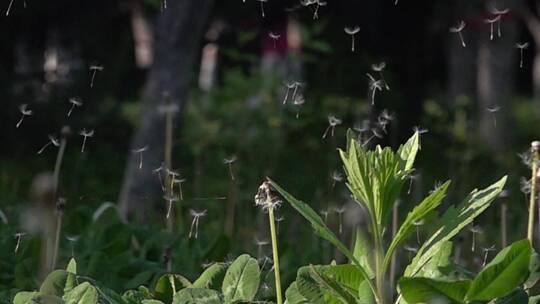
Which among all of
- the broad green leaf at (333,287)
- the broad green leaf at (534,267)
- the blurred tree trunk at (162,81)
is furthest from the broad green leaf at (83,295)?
the blurred tree trunk at (162,81)

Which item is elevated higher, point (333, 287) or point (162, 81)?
point (333, 287)

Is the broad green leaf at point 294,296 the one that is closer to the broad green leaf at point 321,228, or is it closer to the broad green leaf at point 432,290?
the broad green leaf at point 321,228

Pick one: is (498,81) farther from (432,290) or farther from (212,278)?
(432,290)

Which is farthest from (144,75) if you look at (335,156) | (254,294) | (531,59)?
(531,59)

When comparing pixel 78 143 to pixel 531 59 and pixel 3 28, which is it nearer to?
pixel 3 28

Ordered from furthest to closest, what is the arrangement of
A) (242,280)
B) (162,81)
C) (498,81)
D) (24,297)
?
1. (498,81)
2. (162,81)
3. (242,280)
4. (24,297)

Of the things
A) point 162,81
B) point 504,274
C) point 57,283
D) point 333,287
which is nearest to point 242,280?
point 333,287

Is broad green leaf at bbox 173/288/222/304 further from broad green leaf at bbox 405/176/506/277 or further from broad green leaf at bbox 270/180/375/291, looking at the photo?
broad green leaf at bbox 405/176/506/277
